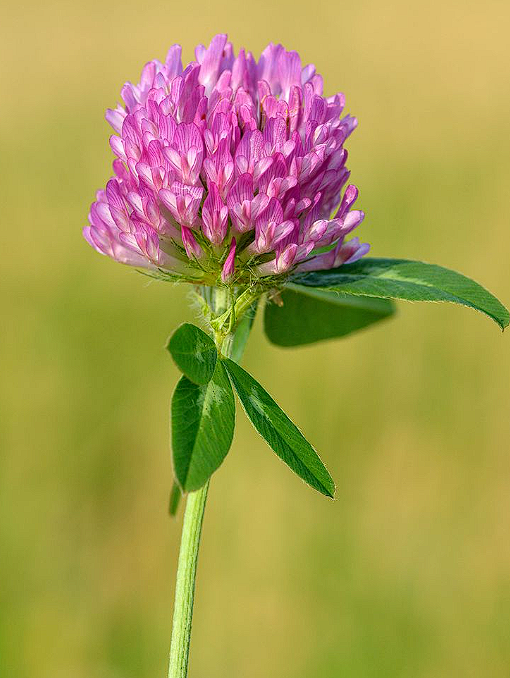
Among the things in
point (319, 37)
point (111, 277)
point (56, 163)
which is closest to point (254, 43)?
point (319, 37)

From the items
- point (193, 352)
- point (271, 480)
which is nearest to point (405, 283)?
point (193, 352)

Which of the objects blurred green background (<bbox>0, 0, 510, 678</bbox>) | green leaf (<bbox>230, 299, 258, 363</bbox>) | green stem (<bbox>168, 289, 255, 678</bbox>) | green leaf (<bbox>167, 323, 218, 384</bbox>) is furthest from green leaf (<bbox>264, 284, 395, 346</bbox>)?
blurred green background (<bbox>0, 0, 510, 678</bbox>)

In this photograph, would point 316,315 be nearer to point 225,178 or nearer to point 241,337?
point 241,337

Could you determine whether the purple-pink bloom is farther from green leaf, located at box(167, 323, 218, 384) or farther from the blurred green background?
the blurred green background

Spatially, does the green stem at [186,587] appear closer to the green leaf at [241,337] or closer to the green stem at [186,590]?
the green stem at [186,590]

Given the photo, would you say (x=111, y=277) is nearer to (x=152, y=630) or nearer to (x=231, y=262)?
(x=152, y=630)
